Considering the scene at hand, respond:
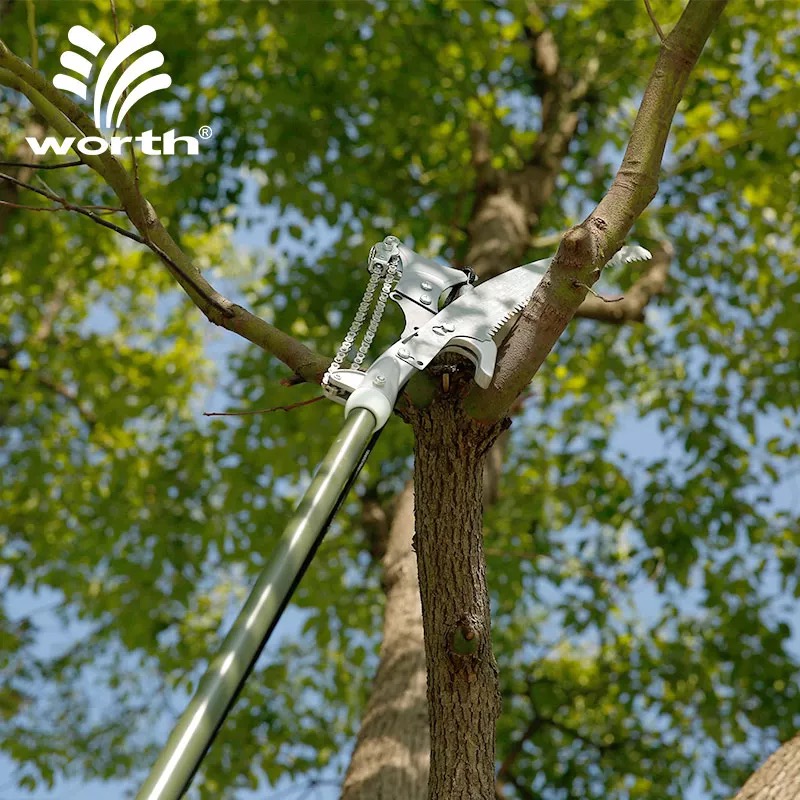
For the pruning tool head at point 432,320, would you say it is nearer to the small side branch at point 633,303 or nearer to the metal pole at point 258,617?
the metal pole at point 258,617

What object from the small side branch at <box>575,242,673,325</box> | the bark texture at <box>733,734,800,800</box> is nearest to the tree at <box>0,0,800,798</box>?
the small side branch at <box>575,242,673,325</box>

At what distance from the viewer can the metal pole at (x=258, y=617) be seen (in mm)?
1828

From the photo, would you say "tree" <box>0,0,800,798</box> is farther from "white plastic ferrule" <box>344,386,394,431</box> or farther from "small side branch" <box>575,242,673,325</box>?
"white plastic ferrule" <box>344,386,394,431</box>

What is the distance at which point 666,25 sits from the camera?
7.75m

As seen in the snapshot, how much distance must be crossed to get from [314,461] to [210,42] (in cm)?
259

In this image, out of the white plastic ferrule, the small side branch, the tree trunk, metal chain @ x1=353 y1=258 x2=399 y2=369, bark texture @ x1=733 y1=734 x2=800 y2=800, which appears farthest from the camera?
the small side branch

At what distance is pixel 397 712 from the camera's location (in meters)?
4.39

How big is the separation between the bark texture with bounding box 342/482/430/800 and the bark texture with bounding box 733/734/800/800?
122cm

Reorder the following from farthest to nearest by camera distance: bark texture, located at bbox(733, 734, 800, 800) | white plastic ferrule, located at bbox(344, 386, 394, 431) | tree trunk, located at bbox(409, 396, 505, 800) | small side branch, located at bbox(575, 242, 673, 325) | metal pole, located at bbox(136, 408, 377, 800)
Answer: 1. small side branch, located at bbox(575, 242, 673, 325)
2. bark texture, located at bbox(733, 734, 800, 800)
3. tree trunk, located at bbox(409, 396, 505, 800)
4. white plastic ferrule, located at bbox(344, 386, 394, 431)
5. metal pole, located at bbox(136, 408, 377, 800)

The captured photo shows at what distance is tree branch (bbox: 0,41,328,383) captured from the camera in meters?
2.65

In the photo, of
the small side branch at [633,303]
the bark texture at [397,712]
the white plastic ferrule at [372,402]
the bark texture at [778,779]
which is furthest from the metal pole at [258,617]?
the small side branch at [633,303]

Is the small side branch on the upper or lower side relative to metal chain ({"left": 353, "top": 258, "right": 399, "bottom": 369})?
upper

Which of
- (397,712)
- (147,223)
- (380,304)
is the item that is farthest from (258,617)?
(397,712)

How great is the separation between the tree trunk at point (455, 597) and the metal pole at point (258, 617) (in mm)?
339
